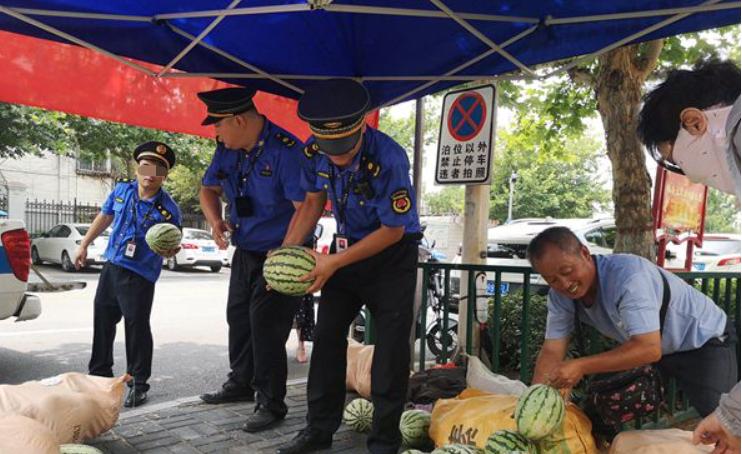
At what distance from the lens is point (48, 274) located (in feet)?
54.3

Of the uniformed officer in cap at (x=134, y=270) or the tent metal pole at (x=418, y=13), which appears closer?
the tent metal pole at (x=418, y=13)

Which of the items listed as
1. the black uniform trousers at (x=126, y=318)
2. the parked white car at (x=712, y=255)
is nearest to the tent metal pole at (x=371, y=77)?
the black uniform trousers at (x=126, y=318)

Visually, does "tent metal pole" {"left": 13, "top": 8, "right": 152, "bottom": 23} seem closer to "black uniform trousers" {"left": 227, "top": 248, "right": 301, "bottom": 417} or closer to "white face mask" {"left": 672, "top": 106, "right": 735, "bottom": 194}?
"black uniform trousers" {"left": 227, "top": 248, "right": 301, "bottom": 417}

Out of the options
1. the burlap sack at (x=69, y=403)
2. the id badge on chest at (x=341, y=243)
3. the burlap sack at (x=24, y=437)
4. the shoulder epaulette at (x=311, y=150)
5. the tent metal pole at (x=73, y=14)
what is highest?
the tent metal pole at (x=73, y=14)

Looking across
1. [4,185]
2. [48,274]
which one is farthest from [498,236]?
[4,185]

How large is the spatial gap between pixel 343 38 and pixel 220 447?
9.21 ft

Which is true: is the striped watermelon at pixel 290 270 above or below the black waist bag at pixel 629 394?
above

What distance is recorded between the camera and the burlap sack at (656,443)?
8.63 feet

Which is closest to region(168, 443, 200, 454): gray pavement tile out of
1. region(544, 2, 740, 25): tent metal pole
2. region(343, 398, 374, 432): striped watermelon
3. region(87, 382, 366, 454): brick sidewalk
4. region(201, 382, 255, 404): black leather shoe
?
region(87, 382, 366, 454): brick sidewalk

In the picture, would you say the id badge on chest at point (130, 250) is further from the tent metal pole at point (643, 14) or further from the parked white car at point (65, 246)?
the parked white car at point (65, 246)

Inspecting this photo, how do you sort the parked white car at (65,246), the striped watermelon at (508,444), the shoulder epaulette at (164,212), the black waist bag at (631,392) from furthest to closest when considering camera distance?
the parked white car at (65,246), the shoulder epaulette at (164,212), the black waist bag at (631,392), the striped watermelon at (508,444)

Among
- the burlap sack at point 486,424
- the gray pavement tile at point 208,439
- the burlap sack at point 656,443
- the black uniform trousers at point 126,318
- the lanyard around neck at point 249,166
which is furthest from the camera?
the black uniform trousers at point 126,318

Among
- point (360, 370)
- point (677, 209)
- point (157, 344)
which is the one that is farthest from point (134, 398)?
point (677, 209)

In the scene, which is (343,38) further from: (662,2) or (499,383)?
(499,383)
